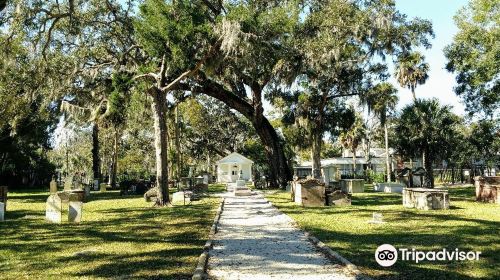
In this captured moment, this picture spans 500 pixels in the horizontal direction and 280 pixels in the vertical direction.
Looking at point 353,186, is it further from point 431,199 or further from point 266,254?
point 266,254

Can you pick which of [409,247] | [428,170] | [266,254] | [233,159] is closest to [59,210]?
[266,254]

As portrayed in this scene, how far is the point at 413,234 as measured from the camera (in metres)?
9.59

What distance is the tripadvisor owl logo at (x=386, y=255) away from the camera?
22.7 ft

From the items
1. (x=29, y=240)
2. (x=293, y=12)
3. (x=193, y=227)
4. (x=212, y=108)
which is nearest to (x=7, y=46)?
(x=29, y=240)

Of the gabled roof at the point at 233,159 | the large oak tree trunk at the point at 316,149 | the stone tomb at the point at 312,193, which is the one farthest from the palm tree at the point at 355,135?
the stone tomb at the point at 312,193

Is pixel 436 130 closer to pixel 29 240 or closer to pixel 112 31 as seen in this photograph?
pixel 112 31

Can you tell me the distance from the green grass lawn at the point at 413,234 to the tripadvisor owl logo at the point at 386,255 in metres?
0.10

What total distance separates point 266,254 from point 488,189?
1285cm

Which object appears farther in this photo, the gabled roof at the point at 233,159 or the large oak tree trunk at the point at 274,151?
the gabled roof at the point at 233,159

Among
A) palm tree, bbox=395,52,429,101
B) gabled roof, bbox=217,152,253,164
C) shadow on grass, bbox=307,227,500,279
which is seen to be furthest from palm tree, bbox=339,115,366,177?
shadow on grass, bbox=307,227,500,279

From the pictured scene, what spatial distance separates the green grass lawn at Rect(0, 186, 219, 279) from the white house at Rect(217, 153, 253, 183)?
35810 millimetres

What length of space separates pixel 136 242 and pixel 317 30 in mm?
18132

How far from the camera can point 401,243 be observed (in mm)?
8461

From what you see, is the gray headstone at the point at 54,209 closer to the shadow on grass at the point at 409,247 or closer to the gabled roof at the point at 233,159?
the shadow on grass at the point at 409,247
